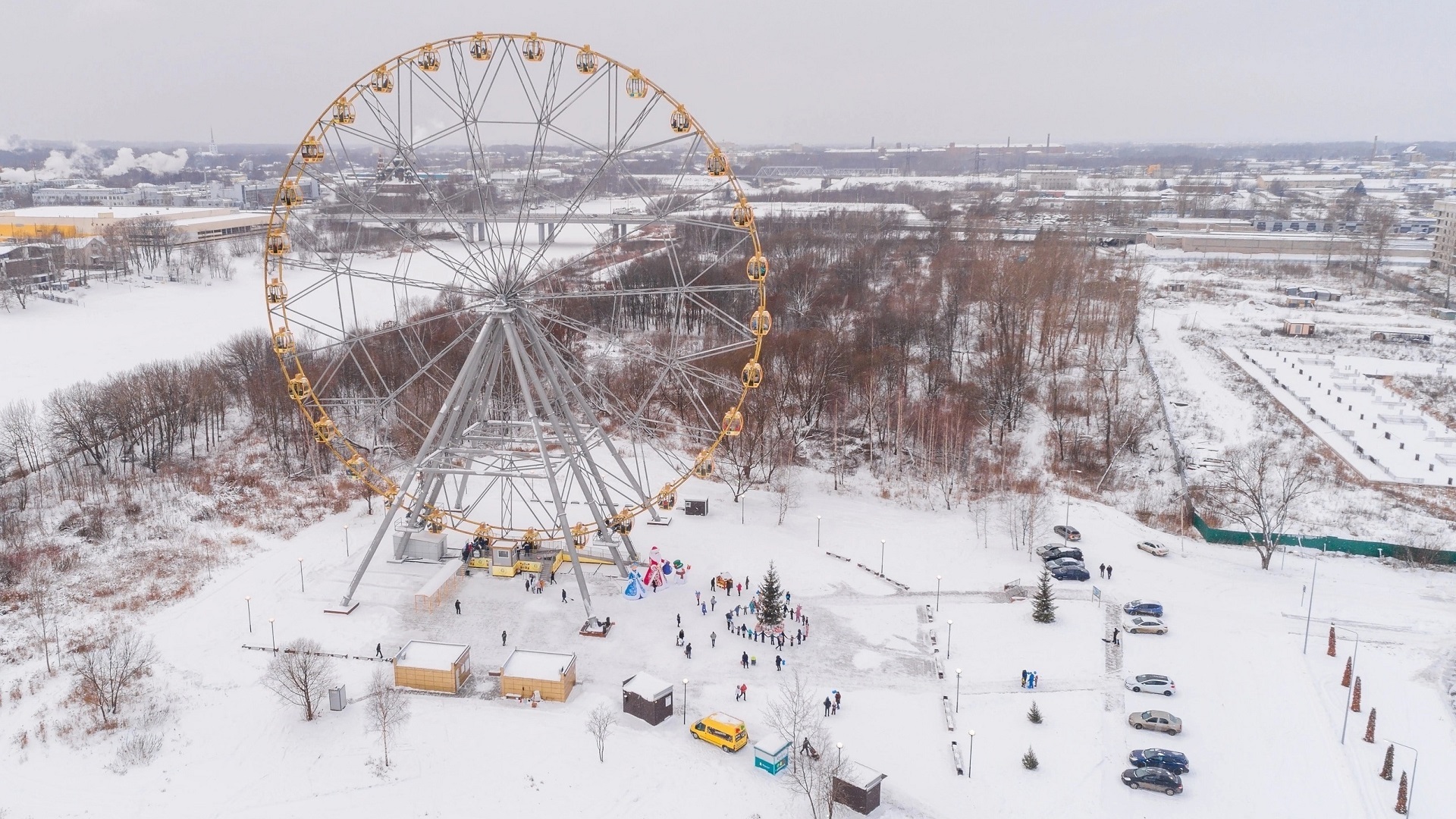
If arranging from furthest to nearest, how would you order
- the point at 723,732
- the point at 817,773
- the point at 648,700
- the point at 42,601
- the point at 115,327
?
1. the point at 115,327
2. the point at 42,601
3. the point at 648,700
4. the point at 723,732
5. the point at 817,773

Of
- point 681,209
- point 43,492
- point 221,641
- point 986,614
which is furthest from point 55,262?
point 986,614

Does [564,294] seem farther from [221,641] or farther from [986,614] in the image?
[986,614]

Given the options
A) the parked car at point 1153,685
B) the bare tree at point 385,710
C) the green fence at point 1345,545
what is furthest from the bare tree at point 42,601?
the green fence at point 1345,545

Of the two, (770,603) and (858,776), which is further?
(770,603)

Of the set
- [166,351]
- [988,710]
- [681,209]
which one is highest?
[681,209]

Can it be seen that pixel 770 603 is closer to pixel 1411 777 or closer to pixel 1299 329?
pixel 1411 777

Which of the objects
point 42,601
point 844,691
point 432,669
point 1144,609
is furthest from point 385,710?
point 1144,609
